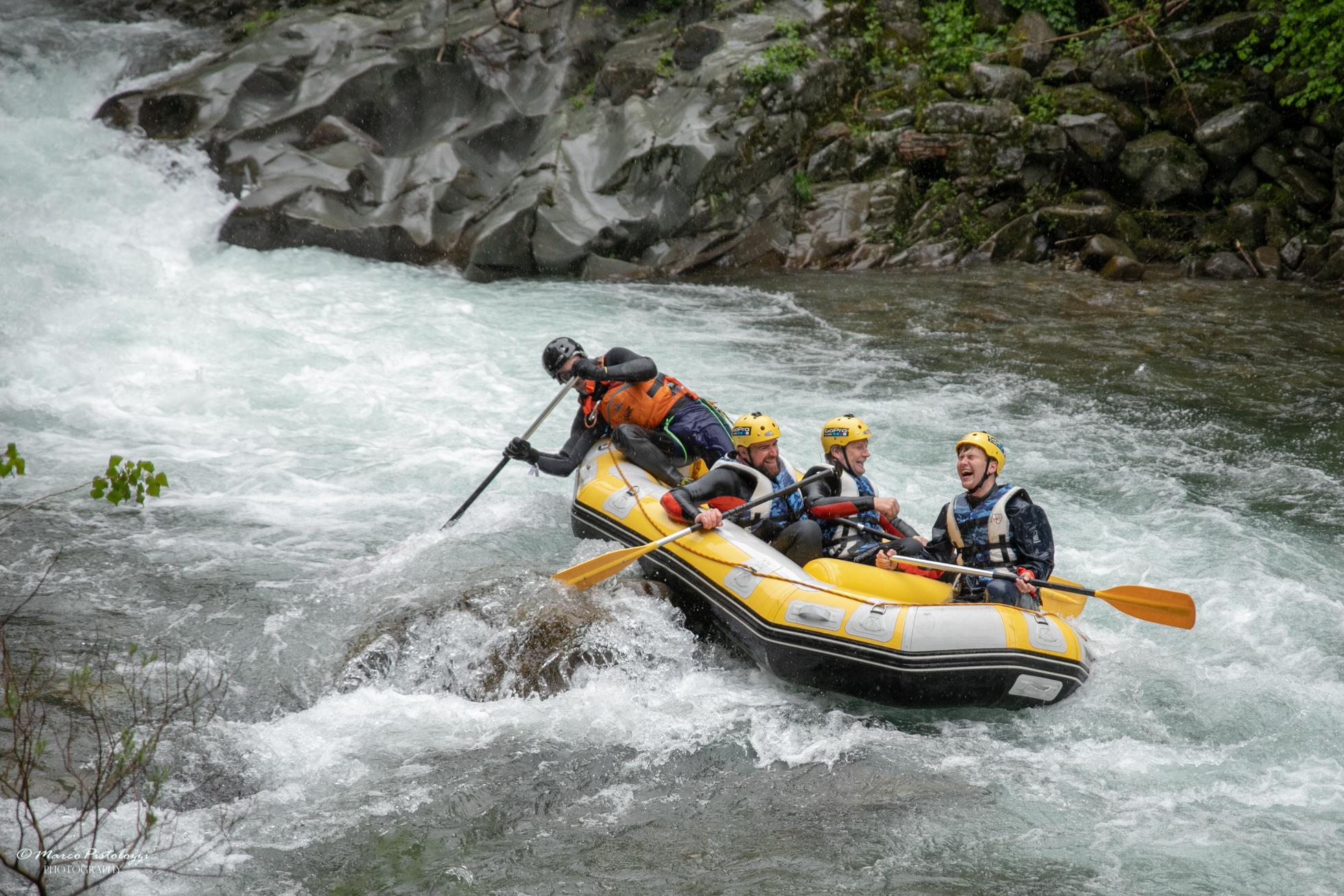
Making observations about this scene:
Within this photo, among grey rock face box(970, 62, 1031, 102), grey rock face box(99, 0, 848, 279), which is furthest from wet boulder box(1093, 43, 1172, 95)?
grey rock face box(99, 0, 848, 279)

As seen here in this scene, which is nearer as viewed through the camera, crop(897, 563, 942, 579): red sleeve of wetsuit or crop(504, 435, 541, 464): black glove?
crop(897, 563, 942, 579): red sleeve of wetsuit

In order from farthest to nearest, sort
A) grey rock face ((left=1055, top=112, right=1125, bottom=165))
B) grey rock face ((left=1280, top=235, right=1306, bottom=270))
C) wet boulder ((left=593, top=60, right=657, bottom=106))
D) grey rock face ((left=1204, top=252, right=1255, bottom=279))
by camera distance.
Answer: wet boulder ((left=593, top=60, right=657, bottom=106)) < grey rock face ((left=1055, top=112, right=1125, bottom=165)) < grey rock face ((left=1204, top=252, right=1255, bottom=279)) < grey rock face ((left=1280, top=235, right=1306, bottom=270))

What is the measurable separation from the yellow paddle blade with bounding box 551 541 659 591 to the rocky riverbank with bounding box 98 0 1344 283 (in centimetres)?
821

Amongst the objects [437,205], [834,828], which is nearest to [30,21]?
[437,205]

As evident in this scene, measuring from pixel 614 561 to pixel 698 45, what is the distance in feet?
34.8

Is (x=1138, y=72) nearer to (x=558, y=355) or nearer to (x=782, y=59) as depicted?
(x=782, y=59)

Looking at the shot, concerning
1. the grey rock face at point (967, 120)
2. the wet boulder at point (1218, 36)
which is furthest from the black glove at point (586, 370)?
the wet boulder at point (1218, 36)

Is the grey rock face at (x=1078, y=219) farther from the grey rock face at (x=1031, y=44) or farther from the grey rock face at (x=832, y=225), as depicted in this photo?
the grey rock face at (x=832, y=225)

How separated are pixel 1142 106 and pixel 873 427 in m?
7.87

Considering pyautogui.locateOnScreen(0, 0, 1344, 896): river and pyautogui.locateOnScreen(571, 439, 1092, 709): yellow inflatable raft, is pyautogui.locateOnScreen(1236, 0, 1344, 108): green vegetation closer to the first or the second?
pyautogui.locateOnScreen(0, 0, 1344, 896): river

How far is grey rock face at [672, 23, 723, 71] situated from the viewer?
44.8 feet

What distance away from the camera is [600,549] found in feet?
19.3

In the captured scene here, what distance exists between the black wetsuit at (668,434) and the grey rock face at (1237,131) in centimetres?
984

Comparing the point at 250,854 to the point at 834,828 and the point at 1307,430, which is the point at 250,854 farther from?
the point at 1307,430
